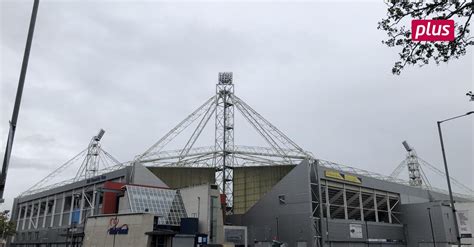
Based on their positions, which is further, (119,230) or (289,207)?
(289,207)

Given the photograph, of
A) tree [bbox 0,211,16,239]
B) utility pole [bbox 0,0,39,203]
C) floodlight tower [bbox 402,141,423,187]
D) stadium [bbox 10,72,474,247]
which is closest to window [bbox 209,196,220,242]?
stadium [bbox 10,72,474,247]

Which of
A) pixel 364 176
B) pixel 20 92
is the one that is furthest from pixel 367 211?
pixel 20 92

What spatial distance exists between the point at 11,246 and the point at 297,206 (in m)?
76.4

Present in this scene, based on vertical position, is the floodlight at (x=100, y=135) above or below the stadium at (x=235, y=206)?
above

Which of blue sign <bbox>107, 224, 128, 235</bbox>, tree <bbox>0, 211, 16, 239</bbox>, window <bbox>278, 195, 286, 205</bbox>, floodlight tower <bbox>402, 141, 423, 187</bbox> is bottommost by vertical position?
blue sign <bbox>107, 224, 128, 235</bbox>

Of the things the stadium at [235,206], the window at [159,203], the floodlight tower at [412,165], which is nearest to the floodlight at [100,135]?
the stadium at [235,206]

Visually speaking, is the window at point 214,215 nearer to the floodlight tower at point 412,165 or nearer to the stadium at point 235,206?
the stadium at point 235,206

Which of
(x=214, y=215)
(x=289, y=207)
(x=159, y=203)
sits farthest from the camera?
(x=289, y=207)

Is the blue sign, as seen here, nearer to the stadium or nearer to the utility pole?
the stadium

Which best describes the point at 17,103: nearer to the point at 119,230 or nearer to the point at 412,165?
the point at 119,230

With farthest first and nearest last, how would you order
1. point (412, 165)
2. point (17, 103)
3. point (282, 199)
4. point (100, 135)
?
point (412, 165), point (100, 135), point (282, 199), point (17, 103)

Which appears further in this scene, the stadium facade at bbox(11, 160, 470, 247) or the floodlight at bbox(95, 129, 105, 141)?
the floodlight at bbox(95, 129, 105, 141)

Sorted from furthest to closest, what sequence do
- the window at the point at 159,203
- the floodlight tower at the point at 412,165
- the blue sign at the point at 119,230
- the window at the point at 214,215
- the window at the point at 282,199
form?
the floodlight tower at the point at 412,165 < the window at the point at 282,199 < the window at the point at 159,203 < the window at the point at 214,215 < the blue sign at the point at 119,230

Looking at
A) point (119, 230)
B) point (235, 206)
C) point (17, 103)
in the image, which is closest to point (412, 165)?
point (235, 206)
